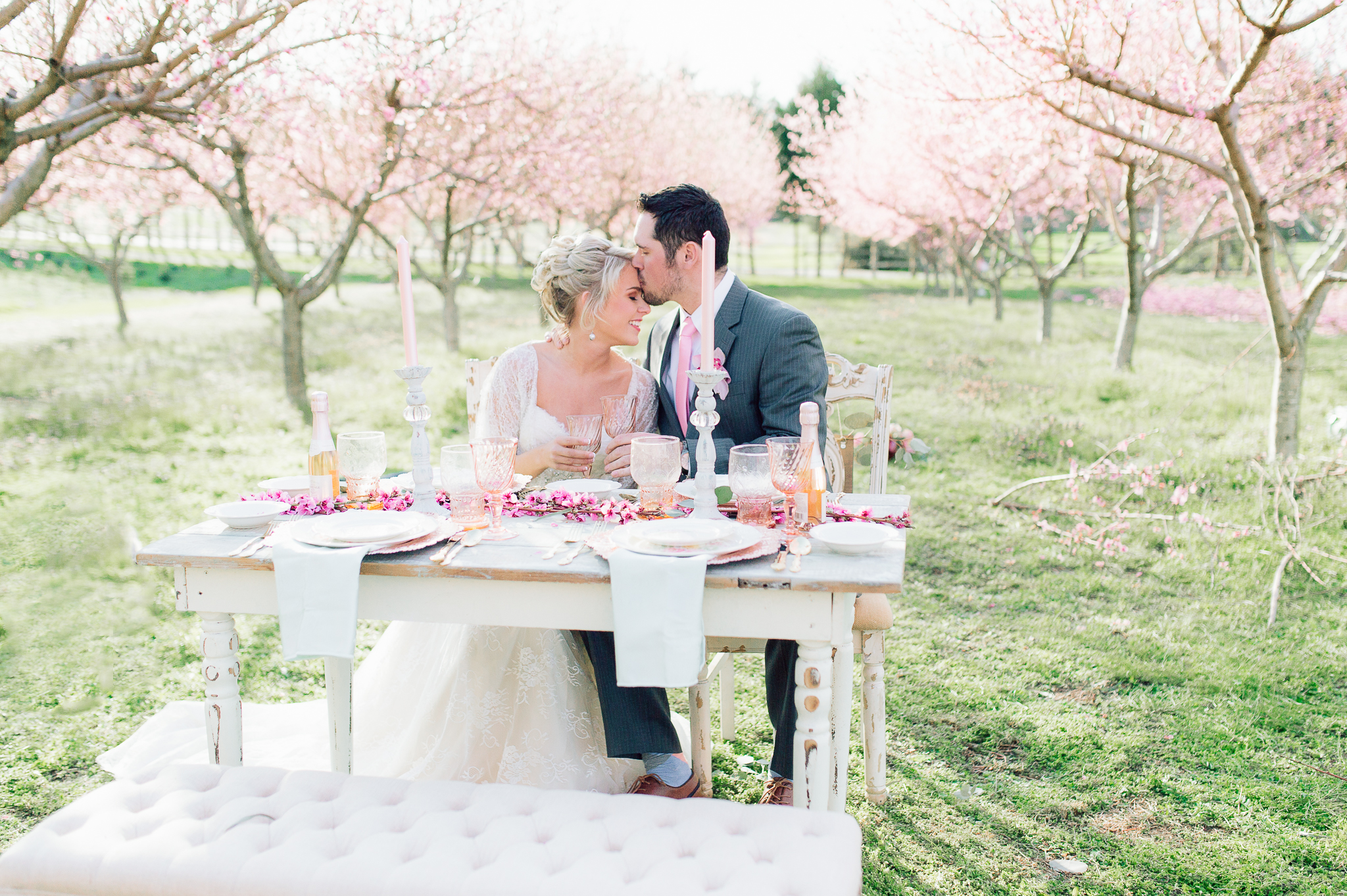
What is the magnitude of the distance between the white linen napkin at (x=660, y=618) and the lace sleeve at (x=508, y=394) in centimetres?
161

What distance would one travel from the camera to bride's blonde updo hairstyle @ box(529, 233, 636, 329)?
350 cm

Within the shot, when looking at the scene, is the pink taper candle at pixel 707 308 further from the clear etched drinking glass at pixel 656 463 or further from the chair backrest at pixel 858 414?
the chair backrest at pixel 858 414

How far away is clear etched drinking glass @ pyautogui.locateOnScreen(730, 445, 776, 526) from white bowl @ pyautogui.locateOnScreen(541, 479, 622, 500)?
1.56ft

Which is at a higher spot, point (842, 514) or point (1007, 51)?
point (1007, 51)

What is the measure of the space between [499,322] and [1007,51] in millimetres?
15374

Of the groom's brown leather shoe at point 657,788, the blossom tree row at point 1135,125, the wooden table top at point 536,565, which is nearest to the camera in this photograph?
the wooden table top at point 536,565

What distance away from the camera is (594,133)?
12039 millimetres

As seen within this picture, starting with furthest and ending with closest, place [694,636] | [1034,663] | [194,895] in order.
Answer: [1034,663]
[694,636]
[194,895]

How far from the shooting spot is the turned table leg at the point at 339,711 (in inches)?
117

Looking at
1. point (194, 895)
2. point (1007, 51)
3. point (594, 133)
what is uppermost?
point (594, 133)

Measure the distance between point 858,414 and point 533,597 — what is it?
1.85m

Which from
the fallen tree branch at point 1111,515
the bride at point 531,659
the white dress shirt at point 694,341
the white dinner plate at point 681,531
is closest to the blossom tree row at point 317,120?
the bride at point 531,659

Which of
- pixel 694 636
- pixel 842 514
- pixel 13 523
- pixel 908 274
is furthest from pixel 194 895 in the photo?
pixel 908 274

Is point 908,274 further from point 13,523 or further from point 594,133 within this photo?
point 13,523
